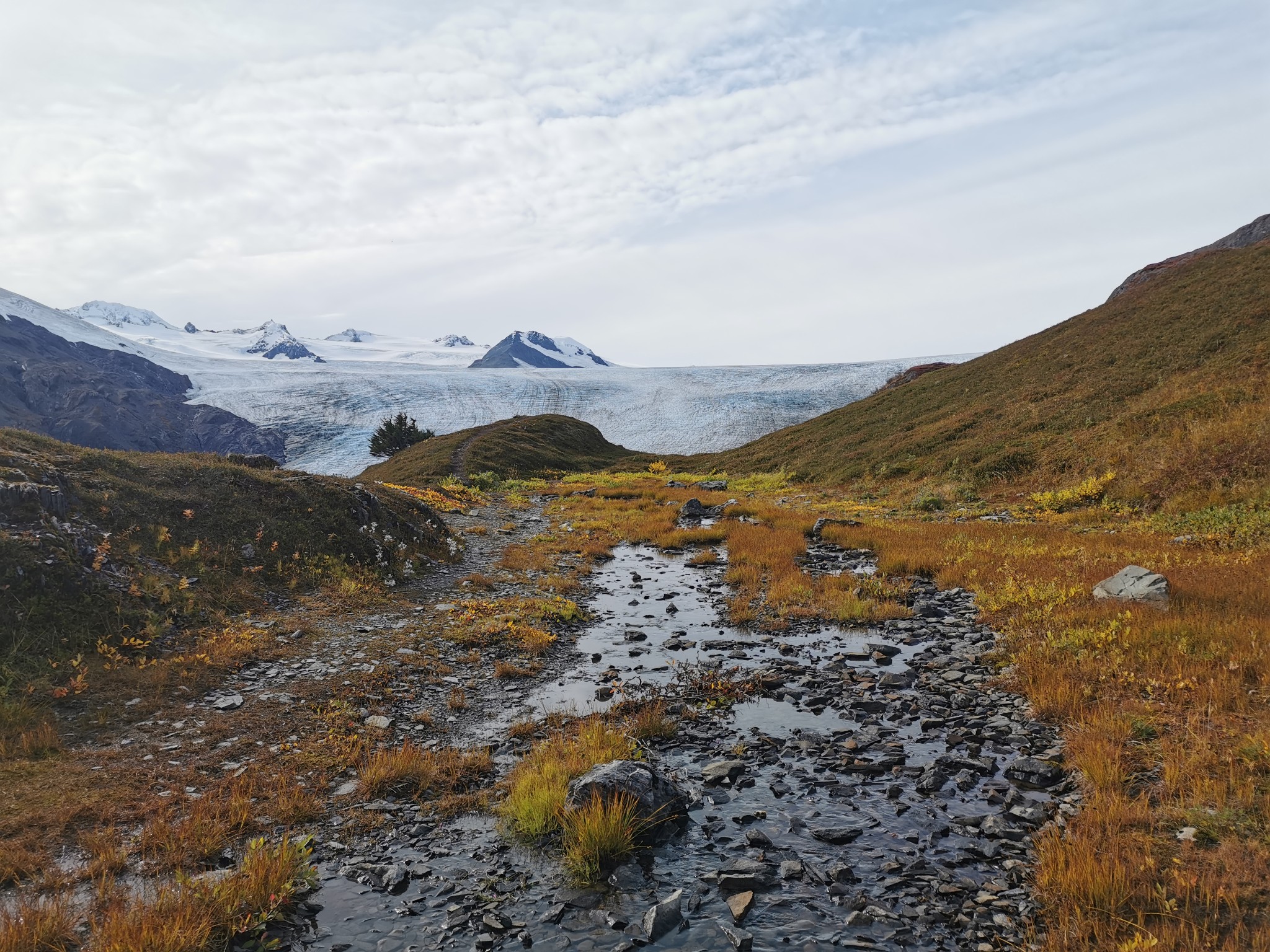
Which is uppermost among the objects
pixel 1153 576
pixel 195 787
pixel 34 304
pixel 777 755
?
pixel 34 304

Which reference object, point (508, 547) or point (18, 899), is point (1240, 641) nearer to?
point (18, 899)

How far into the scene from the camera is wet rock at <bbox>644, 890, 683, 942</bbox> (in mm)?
5137

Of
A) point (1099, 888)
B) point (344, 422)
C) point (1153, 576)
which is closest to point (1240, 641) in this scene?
point (1153, 576)

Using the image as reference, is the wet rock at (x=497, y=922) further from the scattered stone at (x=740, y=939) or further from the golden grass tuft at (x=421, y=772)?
the golden grass tuft at (x=421, y=772)

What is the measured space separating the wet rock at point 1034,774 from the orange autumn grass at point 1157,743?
0.87ft

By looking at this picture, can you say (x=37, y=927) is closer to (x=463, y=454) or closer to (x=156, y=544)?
(x=156, y=544)

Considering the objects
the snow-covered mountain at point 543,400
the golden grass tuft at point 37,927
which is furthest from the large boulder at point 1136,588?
the snow-covered mountain at point 543,400

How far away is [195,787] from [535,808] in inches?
161

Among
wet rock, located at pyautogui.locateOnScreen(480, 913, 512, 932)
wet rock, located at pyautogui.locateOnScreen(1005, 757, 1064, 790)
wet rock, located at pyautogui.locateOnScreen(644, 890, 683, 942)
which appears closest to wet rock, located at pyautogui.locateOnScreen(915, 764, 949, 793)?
wet rock, located at pyautogui.locateOnScreen(1005, 757, 1064, 790)

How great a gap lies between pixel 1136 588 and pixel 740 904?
9.37 m

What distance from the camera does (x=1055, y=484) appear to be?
2792 cm

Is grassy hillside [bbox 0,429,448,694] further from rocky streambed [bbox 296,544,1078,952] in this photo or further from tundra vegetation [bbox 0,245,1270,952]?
rocky streambed [bbox 296,544,1078,952]

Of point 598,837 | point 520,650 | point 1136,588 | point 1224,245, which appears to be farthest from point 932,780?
point 1224,245

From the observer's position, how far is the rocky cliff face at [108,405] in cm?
11506
